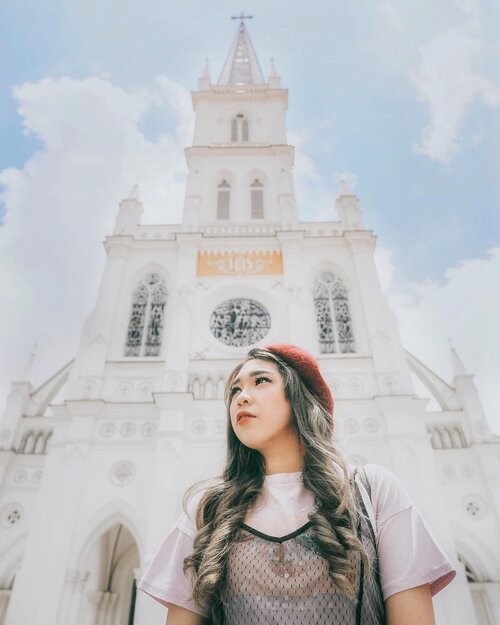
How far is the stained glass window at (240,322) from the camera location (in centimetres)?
1180

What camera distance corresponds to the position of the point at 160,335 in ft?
38.9

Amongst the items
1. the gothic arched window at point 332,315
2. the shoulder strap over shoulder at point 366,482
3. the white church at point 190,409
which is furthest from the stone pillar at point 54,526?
the shoulder strap over shoulder at point 366,482

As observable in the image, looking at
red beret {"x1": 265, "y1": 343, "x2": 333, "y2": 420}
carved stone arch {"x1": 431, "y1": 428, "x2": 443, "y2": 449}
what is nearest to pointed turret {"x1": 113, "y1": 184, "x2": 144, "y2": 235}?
carved stone arch {"x1": 431, "y1": 428, "x2": 443, "y2": 449}

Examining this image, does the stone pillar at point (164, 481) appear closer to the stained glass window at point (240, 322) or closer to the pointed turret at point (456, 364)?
the stained glass window at point (240, 322)

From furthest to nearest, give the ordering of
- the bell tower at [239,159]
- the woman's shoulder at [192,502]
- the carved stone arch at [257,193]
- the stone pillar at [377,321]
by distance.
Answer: the carved stone arch at [257,193] < the bell tower at [239,159] < the stone pillar at [377,321] < the woman's shoulder at [192,502]

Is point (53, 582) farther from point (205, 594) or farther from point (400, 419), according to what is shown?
point (205, 594)

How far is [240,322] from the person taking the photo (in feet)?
39.7

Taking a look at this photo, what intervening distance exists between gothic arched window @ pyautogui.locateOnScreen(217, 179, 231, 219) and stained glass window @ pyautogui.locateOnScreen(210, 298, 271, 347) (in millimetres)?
4262

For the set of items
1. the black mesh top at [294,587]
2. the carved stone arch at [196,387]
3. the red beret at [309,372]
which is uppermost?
the carved stone arch at [196,387]

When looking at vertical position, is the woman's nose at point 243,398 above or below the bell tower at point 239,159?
below

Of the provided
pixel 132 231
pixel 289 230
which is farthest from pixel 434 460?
pixel 132 231

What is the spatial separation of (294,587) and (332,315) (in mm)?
11239

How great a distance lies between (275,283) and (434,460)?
6285 millimetres

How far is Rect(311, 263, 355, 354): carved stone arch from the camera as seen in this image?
38.2ft
